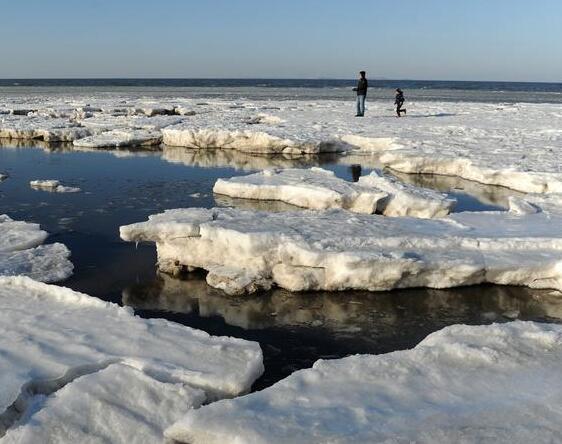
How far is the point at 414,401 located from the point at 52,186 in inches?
355

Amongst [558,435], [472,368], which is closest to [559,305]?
[472,368]

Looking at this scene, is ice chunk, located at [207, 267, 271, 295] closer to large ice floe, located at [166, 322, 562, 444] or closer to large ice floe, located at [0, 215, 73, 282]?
large ice floe, located at [0, 215, 73, 282]

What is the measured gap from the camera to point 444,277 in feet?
18.8

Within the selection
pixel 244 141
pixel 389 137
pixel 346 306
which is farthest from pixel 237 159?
pixel 346 306

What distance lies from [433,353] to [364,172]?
9047 millimetres

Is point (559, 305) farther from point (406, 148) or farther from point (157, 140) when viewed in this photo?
point (157, 140)

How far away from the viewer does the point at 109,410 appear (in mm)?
3252

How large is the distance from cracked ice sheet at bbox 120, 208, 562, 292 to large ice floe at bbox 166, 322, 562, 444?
1.67m

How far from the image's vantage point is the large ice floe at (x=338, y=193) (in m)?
8.00

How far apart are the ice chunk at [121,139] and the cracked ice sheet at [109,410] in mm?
13840

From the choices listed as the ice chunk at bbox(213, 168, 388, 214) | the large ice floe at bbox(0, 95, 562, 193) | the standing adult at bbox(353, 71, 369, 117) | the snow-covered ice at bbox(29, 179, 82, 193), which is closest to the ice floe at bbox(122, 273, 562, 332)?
the ice chunk at bbox(213, 168, 388, 214)

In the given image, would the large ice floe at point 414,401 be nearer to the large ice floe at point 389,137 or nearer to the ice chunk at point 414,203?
the ice chunk at point 414,203

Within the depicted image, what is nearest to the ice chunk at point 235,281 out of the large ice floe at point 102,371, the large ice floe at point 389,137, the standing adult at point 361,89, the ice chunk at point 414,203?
the large ice floe at point 102,371

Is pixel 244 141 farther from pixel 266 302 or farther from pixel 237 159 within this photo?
pixel 266 302
